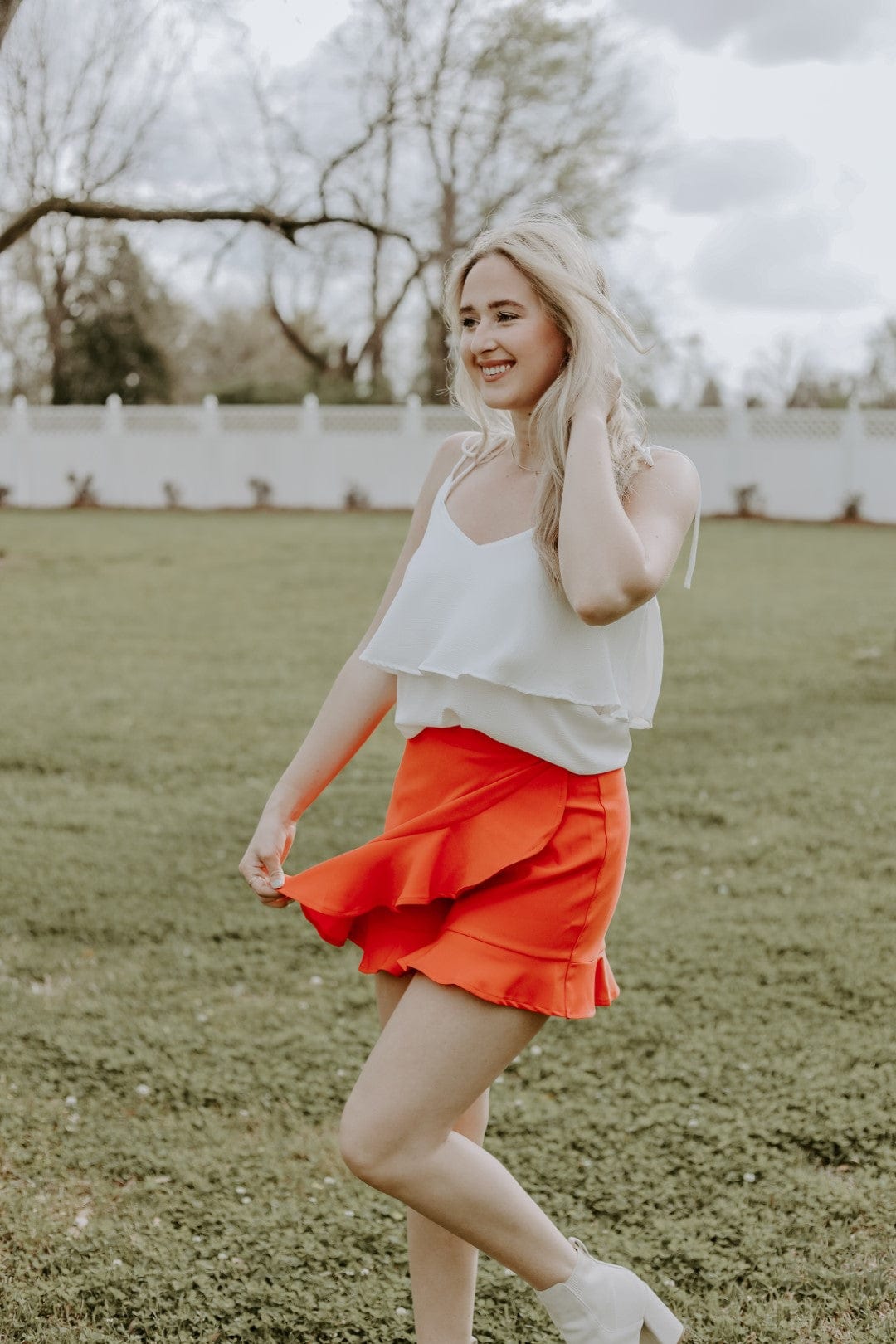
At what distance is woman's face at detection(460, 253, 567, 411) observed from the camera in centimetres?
191

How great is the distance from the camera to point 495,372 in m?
1.94

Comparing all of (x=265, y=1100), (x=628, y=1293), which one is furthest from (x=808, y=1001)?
(x=628, y=1293)

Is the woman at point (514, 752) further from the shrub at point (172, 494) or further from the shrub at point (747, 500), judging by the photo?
the shrub at point (172, 494)

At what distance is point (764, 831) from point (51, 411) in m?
21.1

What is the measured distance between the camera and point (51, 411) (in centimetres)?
2380

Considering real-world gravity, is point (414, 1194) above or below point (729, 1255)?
above

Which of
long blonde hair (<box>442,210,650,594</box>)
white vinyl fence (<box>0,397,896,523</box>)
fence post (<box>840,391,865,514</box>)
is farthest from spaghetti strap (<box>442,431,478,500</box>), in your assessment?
fence post (<box>840,391,865,514</box>)

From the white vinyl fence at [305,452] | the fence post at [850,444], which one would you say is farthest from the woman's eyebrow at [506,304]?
the fence post at [850,444]

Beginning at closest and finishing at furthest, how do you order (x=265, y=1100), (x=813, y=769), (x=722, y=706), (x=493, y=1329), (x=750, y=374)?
1. (x=493, y=1329)
2. (x=265, y=1100)
3. (x=813, y=769)
4. (x=722, y=706)
5. (x=750, y=374)

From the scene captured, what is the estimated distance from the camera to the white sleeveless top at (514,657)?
184 cm

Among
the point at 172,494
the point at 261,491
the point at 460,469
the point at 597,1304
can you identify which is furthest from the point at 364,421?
the point at 597,1304

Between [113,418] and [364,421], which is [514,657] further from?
[113,418]

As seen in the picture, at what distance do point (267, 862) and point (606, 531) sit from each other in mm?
778

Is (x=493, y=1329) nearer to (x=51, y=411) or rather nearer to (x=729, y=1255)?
(x=729, y=1255)
